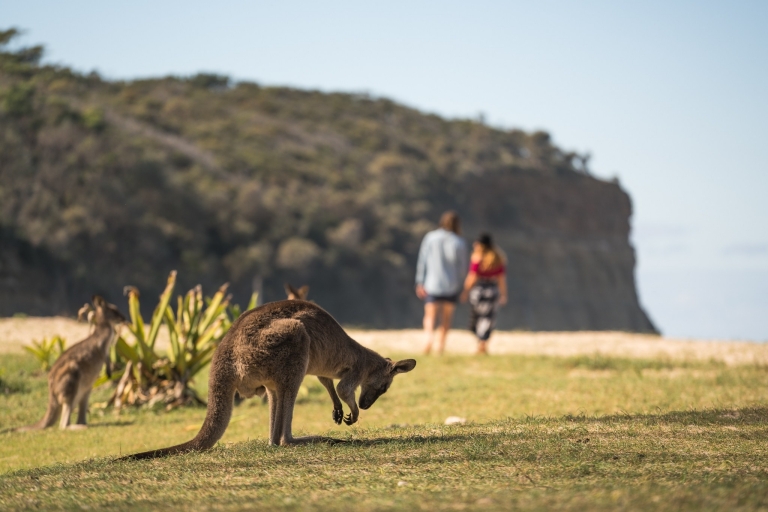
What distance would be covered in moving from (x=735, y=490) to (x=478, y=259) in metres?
10.9

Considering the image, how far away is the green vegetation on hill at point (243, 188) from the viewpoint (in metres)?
34.1

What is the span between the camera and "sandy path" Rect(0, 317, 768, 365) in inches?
582

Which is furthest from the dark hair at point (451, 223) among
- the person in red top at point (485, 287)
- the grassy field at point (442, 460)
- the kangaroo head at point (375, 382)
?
the kangaroo head at point (375, 382)

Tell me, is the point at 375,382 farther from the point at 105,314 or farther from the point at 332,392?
the point at 105,314

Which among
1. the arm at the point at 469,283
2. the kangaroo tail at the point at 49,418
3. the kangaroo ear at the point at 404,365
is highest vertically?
the arm at the point at 469,283

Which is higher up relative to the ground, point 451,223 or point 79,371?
point 451,223

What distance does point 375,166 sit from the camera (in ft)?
181

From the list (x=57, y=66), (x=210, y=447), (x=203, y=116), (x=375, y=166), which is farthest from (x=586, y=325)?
(x=210, y=447)

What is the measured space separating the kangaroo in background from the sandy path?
549 centimetres

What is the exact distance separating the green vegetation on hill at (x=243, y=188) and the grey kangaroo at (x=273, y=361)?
2778cm

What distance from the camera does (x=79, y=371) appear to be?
28.0 ft

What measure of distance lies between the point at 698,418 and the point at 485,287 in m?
8.13

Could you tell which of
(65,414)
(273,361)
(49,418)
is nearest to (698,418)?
(273,361)

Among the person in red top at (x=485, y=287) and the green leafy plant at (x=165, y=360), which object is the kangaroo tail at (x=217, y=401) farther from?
the person in red top at (x=485, y=287)
